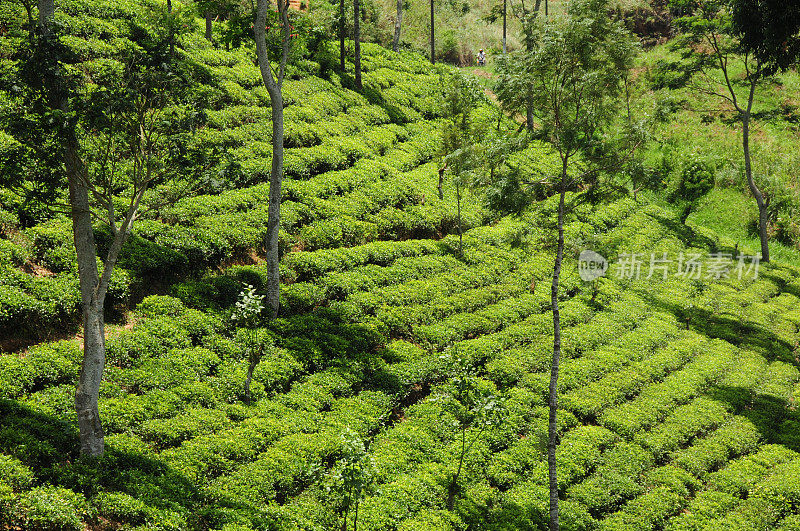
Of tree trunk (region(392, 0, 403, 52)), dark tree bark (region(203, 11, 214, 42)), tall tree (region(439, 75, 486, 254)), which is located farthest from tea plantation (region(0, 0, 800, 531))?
tree trunk (region(392, 0, 403, 52))

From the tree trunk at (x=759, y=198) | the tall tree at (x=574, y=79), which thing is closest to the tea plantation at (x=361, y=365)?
the tall tree at (x=574, y=79)

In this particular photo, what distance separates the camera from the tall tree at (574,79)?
54.4 ft

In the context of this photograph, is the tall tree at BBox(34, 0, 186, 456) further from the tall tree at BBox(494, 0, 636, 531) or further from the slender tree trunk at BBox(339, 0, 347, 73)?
the slender tree trunk at BBox(339, 0, 347, 73)

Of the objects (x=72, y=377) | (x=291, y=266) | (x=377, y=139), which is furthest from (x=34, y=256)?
(x=377, y=139)

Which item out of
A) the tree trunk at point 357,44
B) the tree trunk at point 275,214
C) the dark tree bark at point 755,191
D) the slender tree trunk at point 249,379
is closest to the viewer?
the slender tree trunk at point 249,379

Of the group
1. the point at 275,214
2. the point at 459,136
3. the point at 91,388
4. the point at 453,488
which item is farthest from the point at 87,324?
the point at 459,136

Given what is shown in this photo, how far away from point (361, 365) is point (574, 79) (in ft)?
39.4

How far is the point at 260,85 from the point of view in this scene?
3328 cm

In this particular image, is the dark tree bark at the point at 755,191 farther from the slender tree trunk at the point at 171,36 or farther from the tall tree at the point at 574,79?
the slender tree trunk at the point at 171,36

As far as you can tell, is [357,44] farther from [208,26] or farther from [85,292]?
[85,292]

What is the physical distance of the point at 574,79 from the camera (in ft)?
56.2

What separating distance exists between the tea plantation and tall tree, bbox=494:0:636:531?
1942mm

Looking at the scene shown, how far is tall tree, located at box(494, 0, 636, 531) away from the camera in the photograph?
16594 millimetres

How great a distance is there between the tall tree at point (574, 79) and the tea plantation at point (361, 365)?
1.94m
